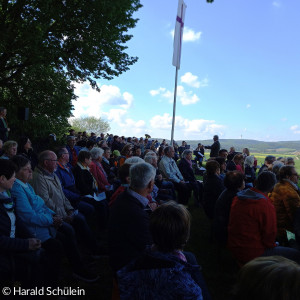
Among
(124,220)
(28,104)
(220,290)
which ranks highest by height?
(28,104)

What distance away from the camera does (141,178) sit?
2.27m

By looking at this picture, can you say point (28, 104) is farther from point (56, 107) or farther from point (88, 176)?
point (88, 176)

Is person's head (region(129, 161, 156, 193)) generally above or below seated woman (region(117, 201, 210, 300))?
above

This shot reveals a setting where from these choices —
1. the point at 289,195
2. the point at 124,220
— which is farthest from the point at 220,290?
the point at 124,220

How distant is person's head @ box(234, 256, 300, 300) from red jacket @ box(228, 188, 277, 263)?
200 cm

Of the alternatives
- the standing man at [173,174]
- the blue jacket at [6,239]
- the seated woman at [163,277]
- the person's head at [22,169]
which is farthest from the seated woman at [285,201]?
the person's head at [22,169]

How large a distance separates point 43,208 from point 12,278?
0.94 m

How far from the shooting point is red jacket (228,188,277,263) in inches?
107

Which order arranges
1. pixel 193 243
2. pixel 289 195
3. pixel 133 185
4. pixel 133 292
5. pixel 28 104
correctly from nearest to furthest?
pixel 133 292 < pixel 133 185 < pixel 289 195 < pixel 193 243 < pixel 28 104

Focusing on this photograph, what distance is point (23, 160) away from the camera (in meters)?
2.84

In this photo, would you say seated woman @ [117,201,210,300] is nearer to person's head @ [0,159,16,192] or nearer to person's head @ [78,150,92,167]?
person's head @ [0,159,16,192]

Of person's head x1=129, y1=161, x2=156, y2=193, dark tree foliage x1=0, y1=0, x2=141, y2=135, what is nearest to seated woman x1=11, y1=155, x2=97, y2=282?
person's head x1=129, y1=161, x2=156, y2=193

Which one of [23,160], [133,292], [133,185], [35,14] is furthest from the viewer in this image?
[35,14]

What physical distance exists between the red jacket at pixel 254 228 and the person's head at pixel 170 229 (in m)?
1.55
